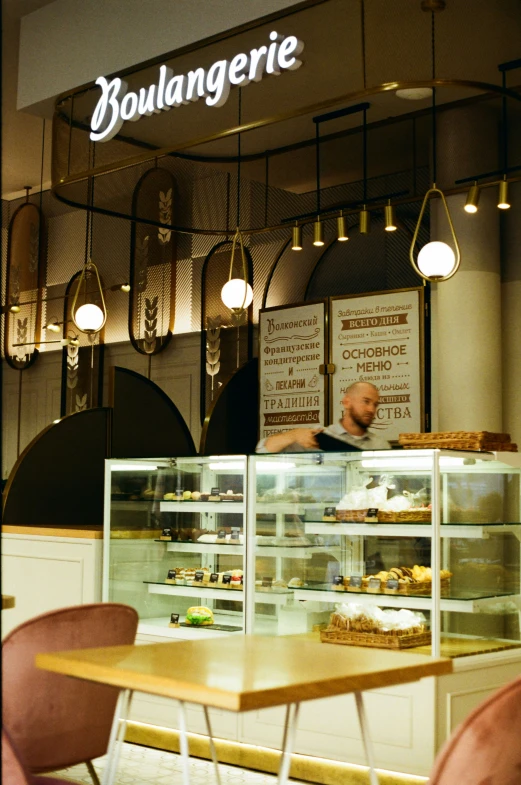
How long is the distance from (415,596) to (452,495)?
1.64ft

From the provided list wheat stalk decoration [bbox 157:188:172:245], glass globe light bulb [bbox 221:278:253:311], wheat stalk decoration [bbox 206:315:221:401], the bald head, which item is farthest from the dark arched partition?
wheat stalk decoration [bbox 157:188:172:245]

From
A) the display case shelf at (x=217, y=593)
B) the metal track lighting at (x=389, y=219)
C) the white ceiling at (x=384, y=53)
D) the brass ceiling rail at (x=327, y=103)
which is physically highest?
the white ceiling at (x=384, y=53)

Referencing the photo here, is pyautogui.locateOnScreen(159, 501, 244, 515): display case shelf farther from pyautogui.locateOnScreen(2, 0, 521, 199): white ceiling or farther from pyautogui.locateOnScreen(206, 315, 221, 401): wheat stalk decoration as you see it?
pyautogui.locateOnScreen(206, 315, 221, 401): wheat stalk decoration

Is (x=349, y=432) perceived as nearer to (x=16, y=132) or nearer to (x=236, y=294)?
(x=236, y=294)

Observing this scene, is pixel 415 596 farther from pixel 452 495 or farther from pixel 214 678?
pixel 214 678

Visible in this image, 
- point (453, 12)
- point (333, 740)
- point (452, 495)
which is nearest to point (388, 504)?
point (452, 495)

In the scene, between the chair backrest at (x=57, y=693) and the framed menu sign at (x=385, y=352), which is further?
the framed menu sign at (x=385, y=352)

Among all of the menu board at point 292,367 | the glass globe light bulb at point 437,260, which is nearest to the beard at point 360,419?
the glass globe light bulb at point 437,260

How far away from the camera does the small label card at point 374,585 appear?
473cm

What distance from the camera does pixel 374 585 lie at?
4.76 metres

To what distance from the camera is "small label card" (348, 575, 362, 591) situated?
15.8 ft

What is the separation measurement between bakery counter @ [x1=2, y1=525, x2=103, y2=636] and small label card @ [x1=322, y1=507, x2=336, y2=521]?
5.11 ft

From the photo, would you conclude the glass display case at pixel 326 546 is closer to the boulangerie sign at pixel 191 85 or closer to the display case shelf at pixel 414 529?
the display case shelf at pixel 414 529

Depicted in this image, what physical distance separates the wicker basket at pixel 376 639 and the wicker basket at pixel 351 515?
20.8 inches
